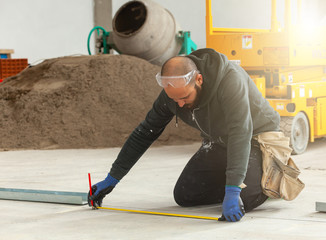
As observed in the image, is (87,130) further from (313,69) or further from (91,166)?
(313,69)

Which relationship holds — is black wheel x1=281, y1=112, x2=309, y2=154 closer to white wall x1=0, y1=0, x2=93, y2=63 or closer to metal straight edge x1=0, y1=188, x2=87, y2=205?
metal straight edge x1=0, y1=188, x2=87, y2=205

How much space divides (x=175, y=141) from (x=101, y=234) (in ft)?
16.2

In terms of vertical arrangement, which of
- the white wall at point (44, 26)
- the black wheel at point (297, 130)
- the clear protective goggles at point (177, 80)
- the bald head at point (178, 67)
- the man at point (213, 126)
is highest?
the white wall at point (44, 26)

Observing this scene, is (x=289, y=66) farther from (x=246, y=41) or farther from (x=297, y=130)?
(x=297, y=130)

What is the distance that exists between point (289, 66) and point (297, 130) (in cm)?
81

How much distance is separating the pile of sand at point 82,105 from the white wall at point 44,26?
14.3 feet

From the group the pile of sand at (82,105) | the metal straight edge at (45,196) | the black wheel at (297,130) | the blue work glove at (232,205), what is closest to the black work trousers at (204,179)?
the blue work glove at (232,205)

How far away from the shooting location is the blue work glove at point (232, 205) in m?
3.26

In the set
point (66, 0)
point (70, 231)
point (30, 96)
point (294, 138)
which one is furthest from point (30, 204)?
point (66, 0)

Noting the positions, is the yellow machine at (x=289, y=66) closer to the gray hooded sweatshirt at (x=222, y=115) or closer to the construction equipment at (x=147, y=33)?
the construction equipment at (x=147, y=33)

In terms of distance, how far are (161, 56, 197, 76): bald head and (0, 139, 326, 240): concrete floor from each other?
2.97 ft

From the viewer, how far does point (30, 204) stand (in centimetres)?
420

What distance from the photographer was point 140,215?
3705mm

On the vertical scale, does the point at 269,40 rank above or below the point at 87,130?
above
